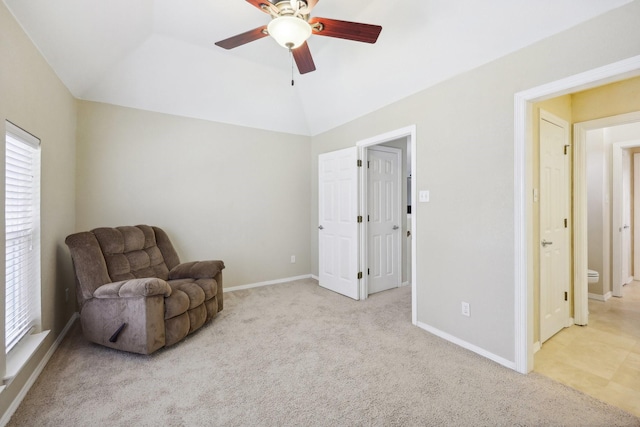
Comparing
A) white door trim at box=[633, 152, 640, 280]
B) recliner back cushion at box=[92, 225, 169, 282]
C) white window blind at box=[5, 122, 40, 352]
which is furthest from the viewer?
white door trim at box=[633, 152, 640, 280]

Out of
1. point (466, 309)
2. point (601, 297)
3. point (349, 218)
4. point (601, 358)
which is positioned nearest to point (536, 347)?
point (601, 358)

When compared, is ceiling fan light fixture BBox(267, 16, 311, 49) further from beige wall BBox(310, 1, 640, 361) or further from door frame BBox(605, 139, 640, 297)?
door frame BBox(605, 139, 640, 297)

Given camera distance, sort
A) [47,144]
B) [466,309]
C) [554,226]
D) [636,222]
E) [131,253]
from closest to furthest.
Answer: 1. [47,144]
2. [466,309]
3. [554,226]
4. [131,253]
5. [636,222]

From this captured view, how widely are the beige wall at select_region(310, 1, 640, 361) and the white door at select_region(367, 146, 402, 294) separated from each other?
101cm

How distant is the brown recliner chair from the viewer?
7.26 feet

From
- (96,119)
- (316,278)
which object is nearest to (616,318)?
(316,278)

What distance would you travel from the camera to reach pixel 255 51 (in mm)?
3137

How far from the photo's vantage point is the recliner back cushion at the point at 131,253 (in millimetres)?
2656

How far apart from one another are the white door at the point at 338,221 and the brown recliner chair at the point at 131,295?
66.0 inches

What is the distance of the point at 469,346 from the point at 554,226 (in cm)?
135

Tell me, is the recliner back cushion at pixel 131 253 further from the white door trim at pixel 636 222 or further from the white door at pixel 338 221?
the white door trim at pixel 636 222

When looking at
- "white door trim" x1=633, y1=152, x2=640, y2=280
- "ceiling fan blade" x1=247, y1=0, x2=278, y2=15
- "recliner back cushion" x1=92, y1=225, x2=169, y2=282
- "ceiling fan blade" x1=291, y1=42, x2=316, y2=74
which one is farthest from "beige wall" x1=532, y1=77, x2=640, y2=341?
"recliner back cushion" x1=92, y1=225, x2=169, y2=282

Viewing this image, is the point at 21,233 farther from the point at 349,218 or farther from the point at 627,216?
the point at 627,216

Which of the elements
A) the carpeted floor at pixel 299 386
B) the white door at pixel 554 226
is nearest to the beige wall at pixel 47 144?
the carpeted floor at pixel 299 386
